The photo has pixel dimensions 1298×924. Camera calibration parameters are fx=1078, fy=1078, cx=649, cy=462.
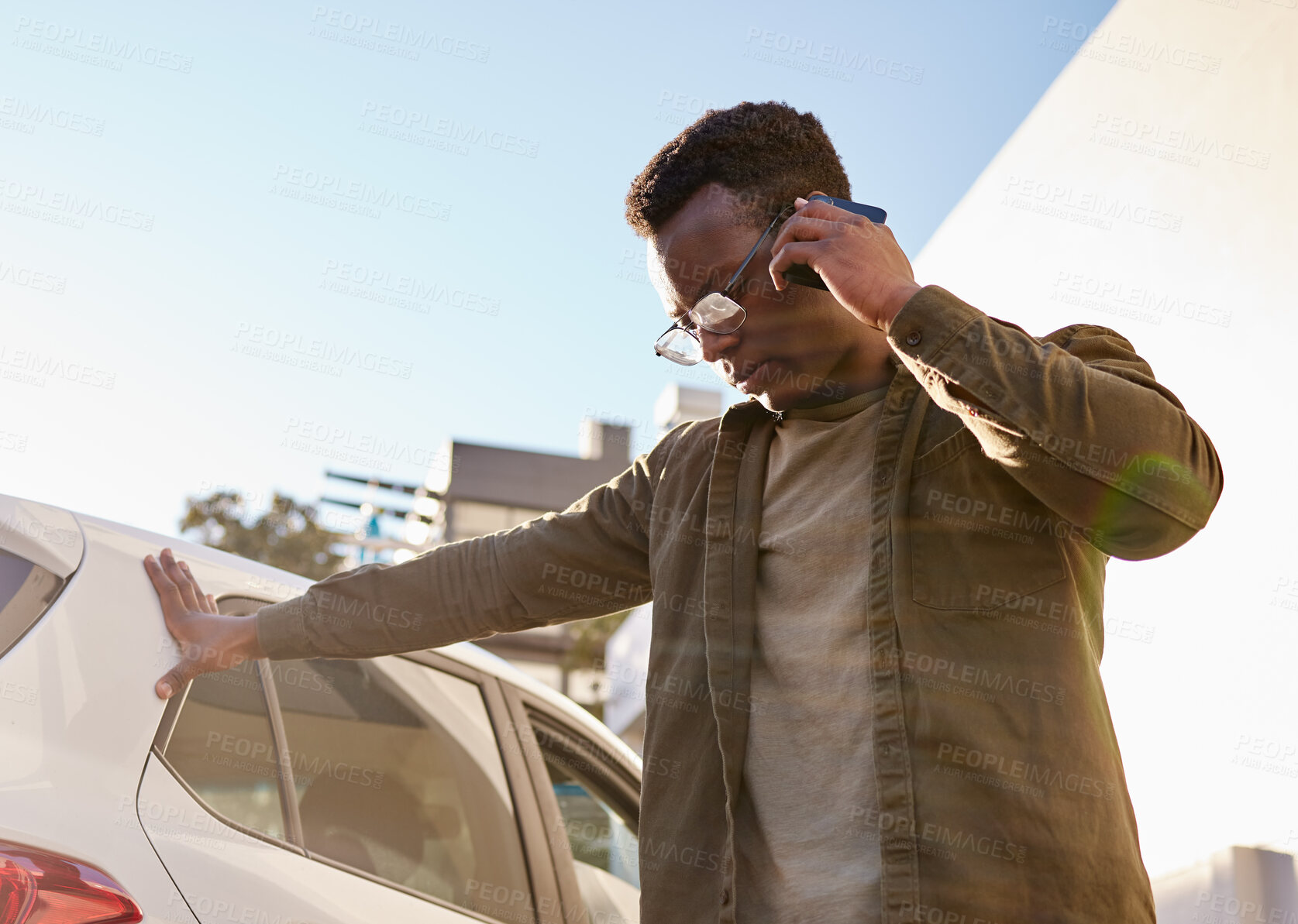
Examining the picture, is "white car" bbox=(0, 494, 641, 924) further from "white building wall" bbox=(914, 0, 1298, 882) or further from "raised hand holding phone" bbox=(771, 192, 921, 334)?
"white building wall" bbox=(914, 0, 1298, 882)

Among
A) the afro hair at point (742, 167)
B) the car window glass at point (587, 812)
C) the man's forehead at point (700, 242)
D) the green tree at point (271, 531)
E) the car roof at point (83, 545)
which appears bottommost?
the car window glass at point (587, 812)

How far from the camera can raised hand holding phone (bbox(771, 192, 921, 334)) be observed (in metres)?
1.61

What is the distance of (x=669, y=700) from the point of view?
78.7 inches

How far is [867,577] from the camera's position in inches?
69.3

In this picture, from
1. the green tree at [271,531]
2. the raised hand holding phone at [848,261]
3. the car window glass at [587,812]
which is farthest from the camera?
the green tree at [271,531]

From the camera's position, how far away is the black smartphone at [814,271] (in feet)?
5.62

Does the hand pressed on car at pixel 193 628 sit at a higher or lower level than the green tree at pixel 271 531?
lower

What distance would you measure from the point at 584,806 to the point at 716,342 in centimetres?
199

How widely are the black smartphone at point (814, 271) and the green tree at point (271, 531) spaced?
24.0 m

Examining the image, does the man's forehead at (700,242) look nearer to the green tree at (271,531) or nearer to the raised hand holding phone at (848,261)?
the raised hand holding phone at (848,261)

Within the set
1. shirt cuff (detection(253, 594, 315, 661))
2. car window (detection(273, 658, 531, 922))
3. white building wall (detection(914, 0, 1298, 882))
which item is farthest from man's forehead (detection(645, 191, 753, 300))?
white building wall (detection(914, 0, 1298, 882))

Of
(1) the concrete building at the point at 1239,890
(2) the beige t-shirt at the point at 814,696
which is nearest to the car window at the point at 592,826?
(2) the beige t-shirt at the point at 814,696

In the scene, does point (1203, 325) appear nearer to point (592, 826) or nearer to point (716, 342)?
point (716, 342)

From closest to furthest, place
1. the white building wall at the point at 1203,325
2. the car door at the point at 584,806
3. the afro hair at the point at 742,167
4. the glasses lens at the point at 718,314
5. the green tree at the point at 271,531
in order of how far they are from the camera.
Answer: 1. the glasses lens at the point at 718,314
2. the afro hair at the point at 742,167
3. the car door at the point at 584,806
4. the white building wall at the point at 1203,325
5. the green tree at the point at 271,531
